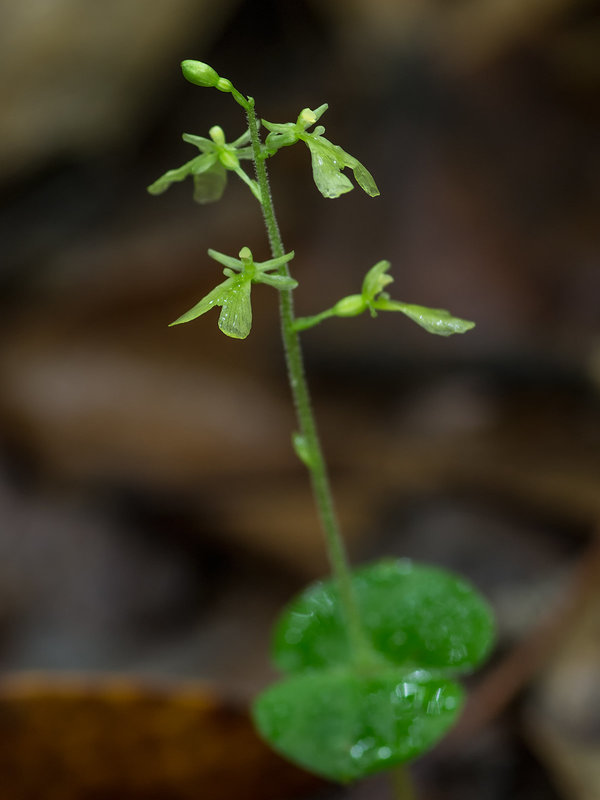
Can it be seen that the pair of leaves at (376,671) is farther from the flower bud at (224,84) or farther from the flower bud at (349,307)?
the flower bud at (224,84)

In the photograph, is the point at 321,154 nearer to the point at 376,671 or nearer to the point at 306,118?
the point at 306,118

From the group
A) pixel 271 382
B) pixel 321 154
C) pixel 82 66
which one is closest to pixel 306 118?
pixel 321 154

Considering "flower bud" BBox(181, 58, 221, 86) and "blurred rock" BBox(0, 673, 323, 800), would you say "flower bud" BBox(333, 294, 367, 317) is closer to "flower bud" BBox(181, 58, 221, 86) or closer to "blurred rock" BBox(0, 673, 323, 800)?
"flower bud" BBox(181, 58, 221, 86)

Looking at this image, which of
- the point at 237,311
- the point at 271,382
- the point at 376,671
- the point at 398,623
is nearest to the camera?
the point at 237,311

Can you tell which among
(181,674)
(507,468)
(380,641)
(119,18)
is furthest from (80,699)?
(119,18)

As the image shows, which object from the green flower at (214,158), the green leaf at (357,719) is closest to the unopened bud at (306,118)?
the green flower at (214,158)

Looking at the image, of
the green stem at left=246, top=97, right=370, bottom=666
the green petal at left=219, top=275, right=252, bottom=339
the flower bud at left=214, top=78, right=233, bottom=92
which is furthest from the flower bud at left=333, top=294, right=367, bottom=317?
the flower bud at left=214, top=78, right=233, bottom=92
